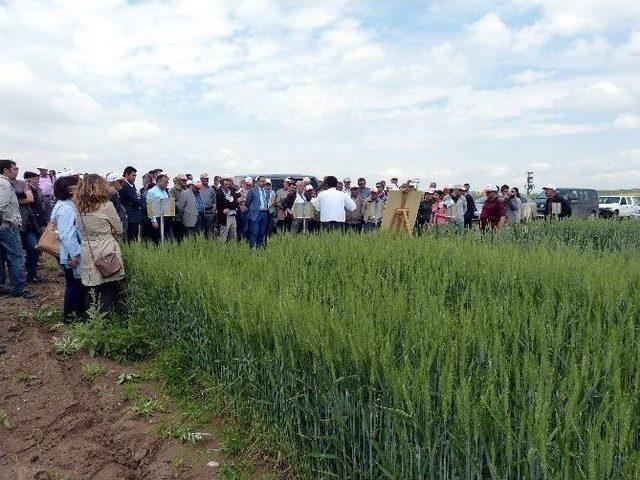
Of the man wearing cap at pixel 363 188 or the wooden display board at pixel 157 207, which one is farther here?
the man wearing cap at pixel 363 188

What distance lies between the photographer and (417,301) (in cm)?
390

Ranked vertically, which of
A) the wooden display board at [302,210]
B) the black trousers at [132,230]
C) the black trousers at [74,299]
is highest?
the wooden display board at [302,210]

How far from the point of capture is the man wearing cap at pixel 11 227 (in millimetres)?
8016

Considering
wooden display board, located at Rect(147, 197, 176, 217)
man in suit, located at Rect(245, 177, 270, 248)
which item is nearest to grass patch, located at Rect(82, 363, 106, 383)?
wooden display board, located at Rect(147, 197, 176, 217)

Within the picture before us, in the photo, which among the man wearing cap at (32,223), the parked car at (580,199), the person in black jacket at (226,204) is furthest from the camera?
the parked car at (580,199)

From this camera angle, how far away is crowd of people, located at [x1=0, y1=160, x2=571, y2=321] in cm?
641

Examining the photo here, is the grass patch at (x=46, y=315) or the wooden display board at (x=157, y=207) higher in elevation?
the wooden display board at (x=157, y=207)

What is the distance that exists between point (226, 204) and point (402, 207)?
4.67m

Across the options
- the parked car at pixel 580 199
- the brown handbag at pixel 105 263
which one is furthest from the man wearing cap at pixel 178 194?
the parked car at pixel 580 199

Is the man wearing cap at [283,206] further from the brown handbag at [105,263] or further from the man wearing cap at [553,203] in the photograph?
the brown handbag at [105,263]

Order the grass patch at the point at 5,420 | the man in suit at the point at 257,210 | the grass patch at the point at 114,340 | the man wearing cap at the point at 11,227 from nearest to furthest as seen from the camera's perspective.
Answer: the grass patch at the point at 5,420 < the grass patch at the point at 114,340 < the man wearing cap at the point at 11,227 < the man in suit at the point at 257,210

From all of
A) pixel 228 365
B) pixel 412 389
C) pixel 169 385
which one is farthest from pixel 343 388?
pixel 169 385

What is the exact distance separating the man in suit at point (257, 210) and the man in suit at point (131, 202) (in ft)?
9.17

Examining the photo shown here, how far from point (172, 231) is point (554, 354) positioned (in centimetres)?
952
